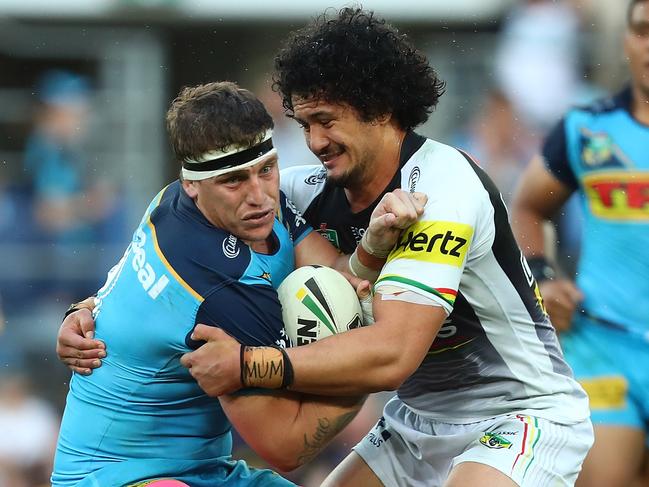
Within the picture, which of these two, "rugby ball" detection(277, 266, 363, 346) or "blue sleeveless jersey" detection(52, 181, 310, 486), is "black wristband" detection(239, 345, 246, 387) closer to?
"blue sleeveless jersey" detection(52, 181, 310, 486)

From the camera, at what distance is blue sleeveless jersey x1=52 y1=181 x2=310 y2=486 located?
14.5 feet

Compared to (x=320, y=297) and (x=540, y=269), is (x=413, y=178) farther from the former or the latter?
(x=540, y=269)

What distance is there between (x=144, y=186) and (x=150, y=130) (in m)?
0.59

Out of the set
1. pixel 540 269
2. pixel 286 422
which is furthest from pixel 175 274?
pixel 540 269

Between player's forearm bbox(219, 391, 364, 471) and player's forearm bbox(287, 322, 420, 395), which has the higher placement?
player's forearm bbox(287, 322, 420, 395)

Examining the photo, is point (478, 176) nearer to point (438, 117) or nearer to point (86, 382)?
point (86, 382)

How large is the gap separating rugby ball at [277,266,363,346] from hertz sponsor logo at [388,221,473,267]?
28cm

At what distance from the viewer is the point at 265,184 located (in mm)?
4645

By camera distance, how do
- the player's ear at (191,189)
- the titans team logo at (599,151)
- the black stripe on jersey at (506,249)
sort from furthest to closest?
the titans team logo at (599,151)
the black stripe on jersey at (506,249)
the player's ear at (191,189)

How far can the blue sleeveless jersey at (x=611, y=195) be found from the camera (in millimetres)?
6602

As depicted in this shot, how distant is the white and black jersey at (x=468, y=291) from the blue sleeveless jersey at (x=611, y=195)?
1730mm

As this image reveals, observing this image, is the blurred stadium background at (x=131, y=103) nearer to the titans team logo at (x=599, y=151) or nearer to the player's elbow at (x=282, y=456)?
the titans team logo at (x=599, y=151)

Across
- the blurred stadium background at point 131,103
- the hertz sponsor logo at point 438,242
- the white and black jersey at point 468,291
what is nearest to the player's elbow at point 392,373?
the white and black jersey at point 468,291

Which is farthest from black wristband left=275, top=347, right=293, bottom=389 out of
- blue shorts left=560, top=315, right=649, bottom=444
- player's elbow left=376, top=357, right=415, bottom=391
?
blue shorts left=560, top=315, right=649, bottom=444
